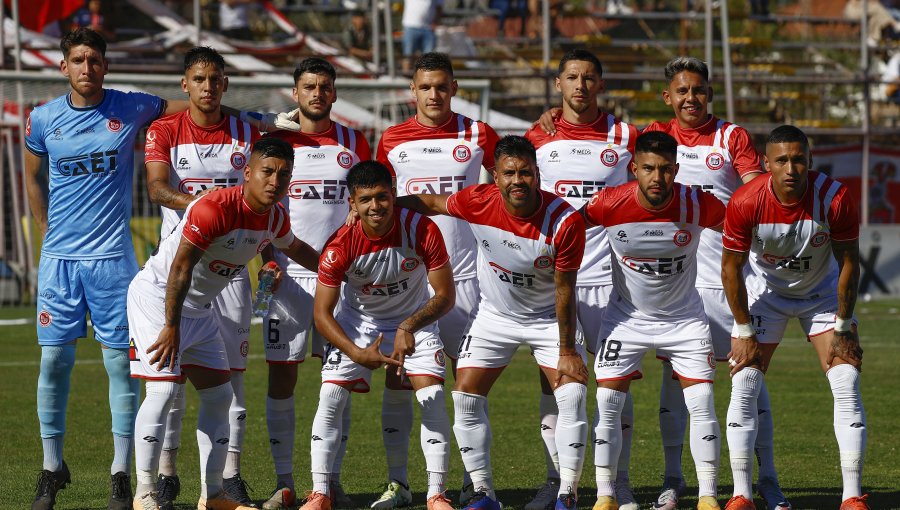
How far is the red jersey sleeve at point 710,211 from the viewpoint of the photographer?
291 inches

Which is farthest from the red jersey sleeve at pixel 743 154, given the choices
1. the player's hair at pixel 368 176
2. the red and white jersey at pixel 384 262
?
the player's hair at pixel 368 176

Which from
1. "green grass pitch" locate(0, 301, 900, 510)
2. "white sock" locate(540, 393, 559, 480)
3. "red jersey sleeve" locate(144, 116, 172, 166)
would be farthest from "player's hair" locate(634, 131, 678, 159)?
"red jersey sleeve" locate(144, 116, 172, 166)

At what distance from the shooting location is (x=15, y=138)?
19.7m

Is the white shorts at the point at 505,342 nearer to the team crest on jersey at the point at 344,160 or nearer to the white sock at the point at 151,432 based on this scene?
the team crest on jersey at the point at 344,160

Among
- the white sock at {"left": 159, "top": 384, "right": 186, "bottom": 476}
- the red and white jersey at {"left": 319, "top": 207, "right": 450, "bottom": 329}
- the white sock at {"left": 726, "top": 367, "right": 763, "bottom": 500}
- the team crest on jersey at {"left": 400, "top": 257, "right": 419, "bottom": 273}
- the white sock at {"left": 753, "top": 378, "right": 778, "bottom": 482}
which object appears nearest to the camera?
the white sock at {"left": 726, "top": 367, "right": 763, "bottom": 500}

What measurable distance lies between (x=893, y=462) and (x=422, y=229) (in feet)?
13.0

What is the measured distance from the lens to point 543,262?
7.36 m

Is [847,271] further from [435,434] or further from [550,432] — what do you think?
[435,434]

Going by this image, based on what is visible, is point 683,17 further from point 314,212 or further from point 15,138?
point 314,212

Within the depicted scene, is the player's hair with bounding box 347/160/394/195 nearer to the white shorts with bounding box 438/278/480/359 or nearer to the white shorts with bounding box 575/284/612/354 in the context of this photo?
the white shorts with bounding box 438/278/480/359

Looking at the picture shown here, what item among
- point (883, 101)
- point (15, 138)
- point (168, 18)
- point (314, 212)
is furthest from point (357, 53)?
point (314, 212)

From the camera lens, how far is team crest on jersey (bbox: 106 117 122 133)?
310 inches

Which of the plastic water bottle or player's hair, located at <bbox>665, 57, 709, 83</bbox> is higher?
player's hair, located at <bbox>665, 57, 709, 83</bbox>

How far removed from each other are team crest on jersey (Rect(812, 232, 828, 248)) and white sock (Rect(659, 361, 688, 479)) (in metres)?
1.30
